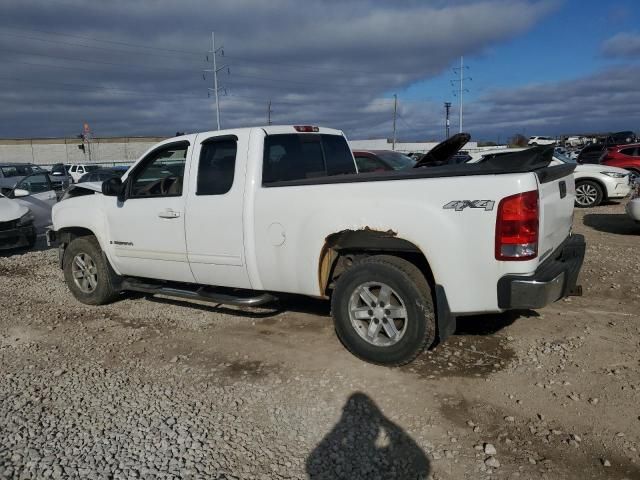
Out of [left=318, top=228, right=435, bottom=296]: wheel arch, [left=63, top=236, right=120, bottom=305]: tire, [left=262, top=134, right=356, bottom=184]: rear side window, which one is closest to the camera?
[left=318, top=228, right=435, bottom=296]: wheel arch

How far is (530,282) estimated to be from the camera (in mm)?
3709

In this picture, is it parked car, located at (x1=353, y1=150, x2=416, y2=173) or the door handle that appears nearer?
the door handle

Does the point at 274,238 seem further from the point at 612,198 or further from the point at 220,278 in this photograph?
the point at 612,198

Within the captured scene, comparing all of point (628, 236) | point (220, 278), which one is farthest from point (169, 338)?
point (628, 236)

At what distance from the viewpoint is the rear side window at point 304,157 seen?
16.6 ft

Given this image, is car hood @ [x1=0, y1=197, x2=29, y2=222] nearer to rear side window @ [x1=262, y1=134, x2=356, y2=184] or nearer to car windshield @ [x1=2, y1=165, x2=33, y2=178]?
rear side window @ [x1=262, y1=134, x2=356, y2=184]

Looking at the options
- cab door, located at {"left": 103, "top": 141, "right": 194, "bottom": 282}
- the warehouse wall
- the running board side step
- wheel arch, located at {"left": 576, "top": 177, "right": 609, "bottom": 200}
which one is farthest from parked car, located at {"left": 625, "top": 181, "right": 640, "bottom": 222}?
the warehouse wall

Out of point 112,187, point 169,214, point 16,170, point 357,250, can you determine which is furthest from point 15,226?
point 16,170

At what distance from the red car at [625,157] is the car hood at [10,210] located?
15860 millimetres

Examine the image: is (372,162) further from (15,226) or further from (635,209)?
(15,226)

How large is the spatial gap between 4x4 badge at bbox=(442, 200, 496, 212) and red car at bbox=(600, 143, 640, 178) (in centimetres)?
1482

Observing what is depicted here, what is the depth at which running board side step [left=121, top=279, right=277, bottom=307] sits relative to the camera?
5.00 metres

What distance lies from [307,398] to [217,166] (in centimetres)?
243

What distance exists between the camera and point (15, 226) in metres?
9.53
